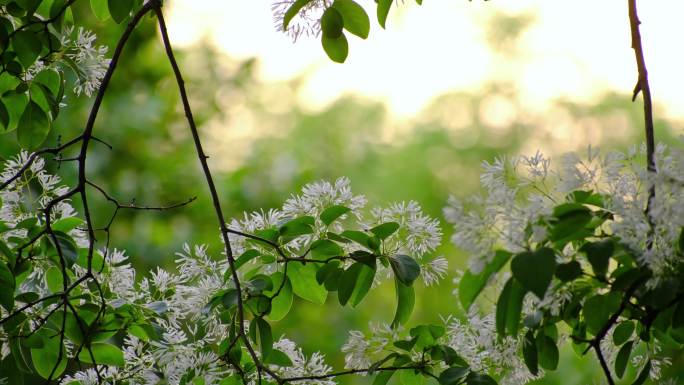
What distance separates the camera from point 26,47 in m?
0.73

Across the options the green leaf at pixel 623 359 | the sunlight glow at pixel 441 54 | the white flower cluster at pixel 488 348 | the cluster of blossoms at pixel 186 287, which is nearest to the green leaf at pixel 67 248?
the cluster of blossoms at pixel 186 287

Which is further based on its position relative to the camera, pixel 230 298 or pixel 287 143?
pixel 287 143

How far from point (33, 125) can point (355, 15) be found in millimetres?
306

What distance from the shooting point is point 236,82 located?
4.44 m

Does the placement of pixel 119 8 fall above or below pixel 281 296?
above

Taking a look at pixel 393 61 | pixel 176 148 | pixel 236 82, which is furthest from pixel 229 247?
pixel 393 61

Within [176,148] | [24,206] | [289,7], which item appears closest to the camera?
[289,7]

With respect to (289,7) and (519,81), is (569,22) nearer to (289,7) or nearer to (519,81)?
(519,81)

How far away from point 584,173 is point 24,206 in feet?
1.73

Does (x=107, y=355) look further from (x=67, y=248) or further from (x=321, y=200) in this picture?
(x=321, y=200)

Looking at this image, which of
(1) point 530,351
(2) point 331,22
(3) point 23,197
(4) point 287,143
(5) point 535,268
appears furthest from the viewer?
(4) point 287,143

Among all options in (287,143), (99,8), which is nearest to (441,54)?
(287,143)

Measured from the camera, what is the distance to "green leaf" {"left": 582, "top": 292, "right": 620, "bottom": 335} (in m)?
0.56

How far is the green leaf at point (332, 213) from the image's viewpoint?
2.37ft
